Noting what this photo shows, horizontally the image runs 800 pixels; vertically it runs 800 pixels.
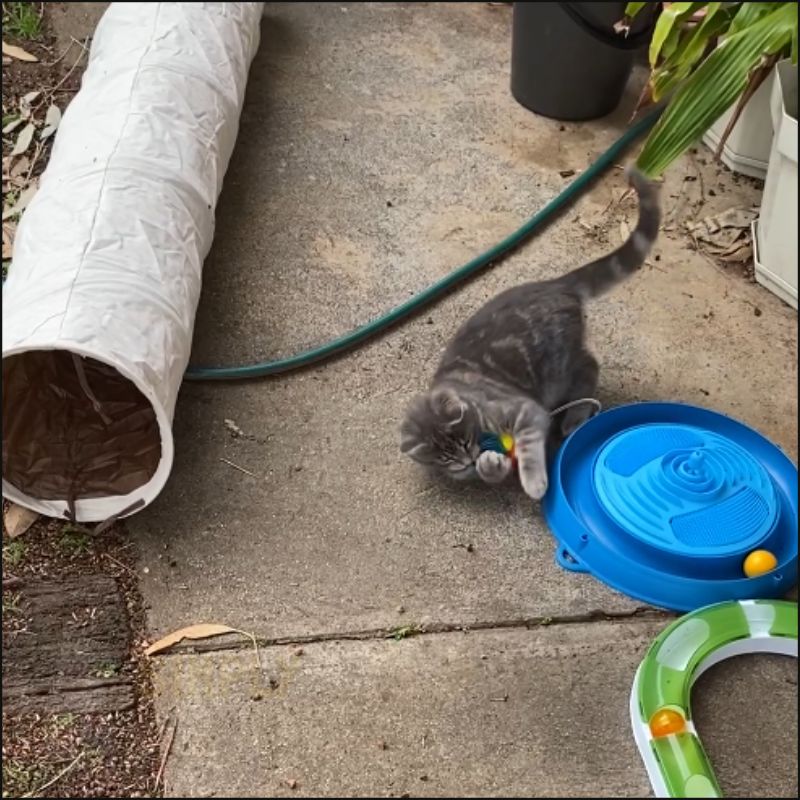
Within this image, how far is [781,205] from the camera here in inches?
117

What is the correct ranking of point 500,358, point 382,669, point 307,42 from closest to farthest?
point 382,669 → point 500,358 → point 307,42

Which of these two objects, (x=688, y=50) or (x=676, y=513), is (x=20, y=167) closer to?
(x=688, y=50)

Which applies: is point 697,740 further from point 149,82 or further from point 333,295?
point 149,82

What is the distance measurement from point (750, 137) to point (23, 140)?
2380 mm

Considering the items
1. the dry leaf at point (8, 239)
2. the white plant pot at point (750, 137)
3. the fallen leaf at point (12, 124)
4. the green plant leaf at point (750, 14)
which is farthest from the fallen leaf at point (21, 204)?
the white plant pot at point (750, 137)

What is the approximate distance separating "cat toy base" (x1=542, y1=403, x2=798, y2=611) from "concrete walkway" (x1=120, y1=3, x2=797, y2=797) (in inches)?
3.4

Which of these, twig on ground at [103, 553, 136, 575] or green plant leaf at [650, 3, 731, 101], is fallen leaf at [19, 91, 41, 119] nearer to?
twig on ground at [103, 553, 136, 575]

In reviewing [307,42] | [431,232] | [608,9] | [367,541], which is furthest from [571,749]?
[307,42]

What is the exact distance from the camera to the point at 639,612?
237 centimetres

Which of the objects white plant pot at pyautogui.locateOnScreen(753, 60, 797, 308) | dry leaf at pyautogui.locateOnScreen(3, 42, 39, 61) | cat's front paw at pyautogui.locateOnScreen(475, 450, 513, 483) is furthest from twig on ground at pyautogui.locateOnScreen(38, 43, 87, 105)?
white plant pot at pyautogui.locateOnScreen(753, 60, 797, 308)

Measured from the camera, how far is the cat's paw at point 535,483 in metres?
2.46

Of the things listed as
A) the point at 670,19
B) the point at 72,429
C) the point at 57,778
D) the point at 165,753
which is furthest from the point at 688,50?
the point at 57,778

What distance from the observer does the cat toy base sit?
2.31m

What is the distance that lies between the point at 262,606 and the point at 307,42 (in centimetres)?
253
